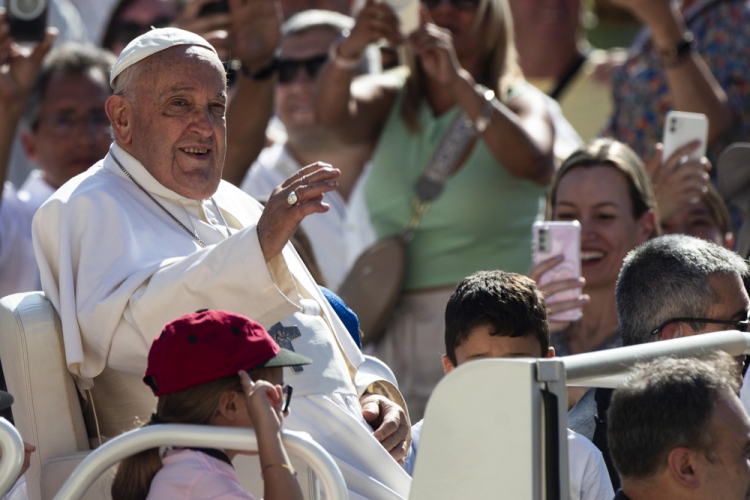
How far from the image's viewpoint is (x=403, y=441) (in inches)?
151

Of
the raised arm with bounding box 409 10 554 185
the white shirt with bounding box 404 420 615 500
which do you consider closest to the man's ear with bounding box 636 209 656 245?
the raised arm with bounding box 409 10 554 185

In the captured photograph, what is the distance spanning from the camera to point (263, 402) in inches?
109

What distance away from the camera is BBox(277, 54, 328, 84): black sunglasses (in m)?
6.73

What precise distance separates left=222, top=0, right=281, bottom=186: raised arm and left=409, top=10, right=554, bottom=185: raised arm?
73cm

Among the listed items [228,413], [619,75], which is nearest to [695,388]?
[228,413]

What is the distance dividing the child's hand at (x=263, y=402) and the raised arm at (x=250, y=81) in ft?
10.8

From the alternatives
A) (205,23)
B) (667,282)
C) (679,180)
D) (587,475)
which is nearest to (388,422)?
(587,475)

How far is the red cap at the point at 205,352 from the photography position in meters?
2.91

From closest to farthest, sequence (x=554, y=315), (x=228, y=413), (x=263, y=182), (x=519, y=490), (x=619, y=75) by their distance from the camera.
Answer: (x=519, y=490), (x=228, y=413), (x=554, y=315), (x=619, y=75), (x=263, y=182)

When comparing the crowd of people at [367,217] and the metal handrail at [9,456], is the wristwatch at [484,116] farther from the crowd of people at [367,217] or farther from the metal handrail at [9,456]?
the metal handrail at [9,456]

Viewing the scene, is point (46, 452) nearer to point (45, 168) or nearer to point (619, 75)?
point (45, 168)

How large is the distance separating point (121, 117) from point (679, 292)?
5.96 ft

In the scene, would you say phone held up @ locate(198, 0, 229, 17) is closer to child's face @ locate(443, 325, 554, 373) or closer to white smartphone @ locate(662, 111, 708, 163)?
white smartphone @ locate(662, 111, 708, 163)

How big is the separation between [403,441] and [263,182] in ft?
10.9
